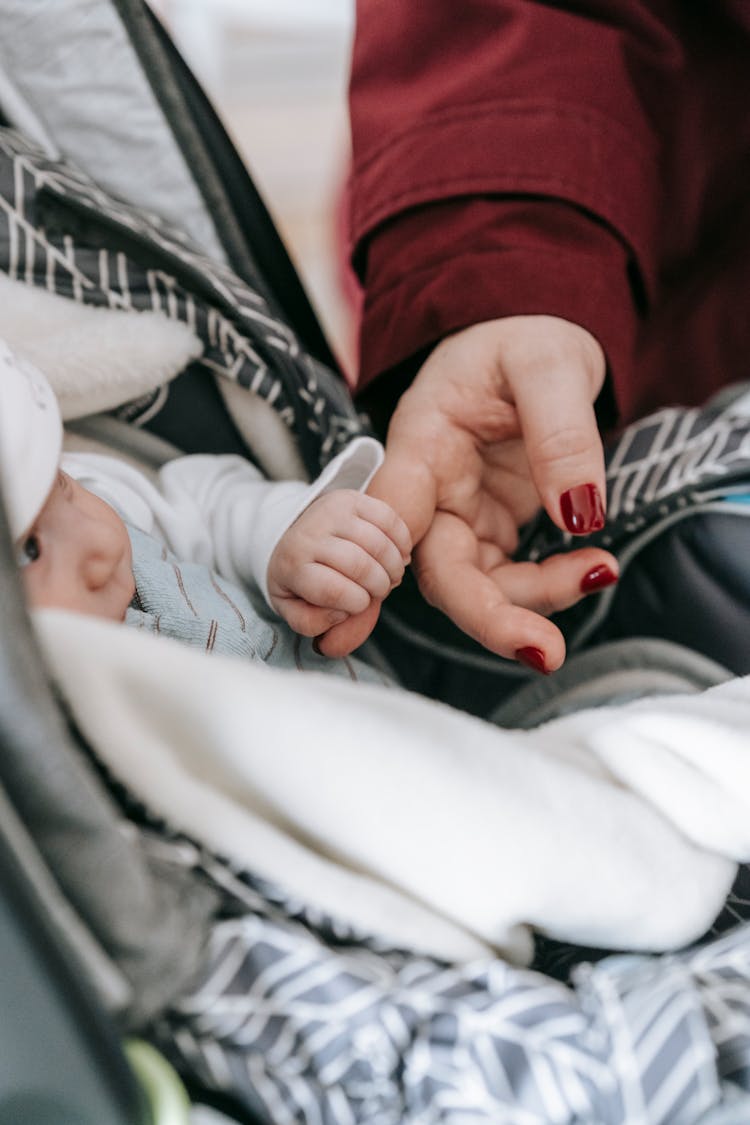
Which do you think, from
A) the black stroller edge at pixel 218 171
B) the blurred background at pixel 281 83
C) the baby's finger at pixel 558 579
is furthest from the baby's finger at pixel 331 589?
the blurred background at pixel 281 83

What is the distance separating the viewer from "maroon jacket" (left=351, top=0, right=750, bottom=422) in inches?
22.8

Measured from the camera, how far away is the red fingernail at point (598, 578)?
0.51 m

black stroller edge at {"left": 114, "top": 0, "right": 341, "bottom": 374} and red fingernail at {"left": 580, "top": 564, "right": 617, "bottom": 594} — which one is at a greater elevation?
black stroller edge at {"left": 114, "top": 0, "right": 341, "bottom": 374}

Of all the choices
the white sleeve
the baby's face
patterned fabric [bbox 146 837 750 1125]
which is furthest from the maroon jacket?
patterned fabric [bbox 146 837 750 1125]

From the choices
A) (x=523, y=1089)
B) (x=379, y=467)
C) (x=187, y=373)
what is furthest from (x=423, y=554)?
(x=523, y=1089)

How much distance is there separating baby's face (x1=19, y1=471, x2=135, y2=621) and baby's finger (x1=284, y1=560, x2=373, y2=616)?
0.09m

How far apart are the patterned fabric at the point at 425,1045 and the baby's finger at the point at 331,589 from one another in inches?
7.5

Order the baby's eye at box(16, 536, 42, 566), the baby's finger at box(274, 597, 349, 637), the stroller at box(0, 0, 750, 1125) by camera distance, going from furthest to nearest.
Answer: the baby's finger at box(274, 597, 349, 637) < the baby's eye at box(16, 536, 42, 566) < the stroller at box(0, 0, 750, 1125)

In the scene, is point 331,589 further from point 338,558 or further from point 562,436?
point 562,436

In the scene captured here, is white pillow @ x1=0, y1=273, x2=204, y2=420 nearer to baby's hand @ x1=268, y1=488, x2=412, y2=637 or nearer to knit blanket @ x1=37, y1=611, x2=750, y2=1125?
baby's hand @ x1=268, y1=488, x2=412, y2=637

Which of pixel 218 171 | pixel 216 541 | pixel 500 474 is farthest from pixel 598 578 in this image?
pixel 218 171

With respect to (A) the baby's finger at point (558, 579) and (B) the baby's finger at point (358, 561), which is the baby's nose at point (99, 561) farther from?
(A) the baby's finger at point (558, 579)

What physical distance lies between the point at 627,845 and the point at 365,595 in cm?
18

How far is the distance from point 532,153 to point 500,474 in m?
0.20
